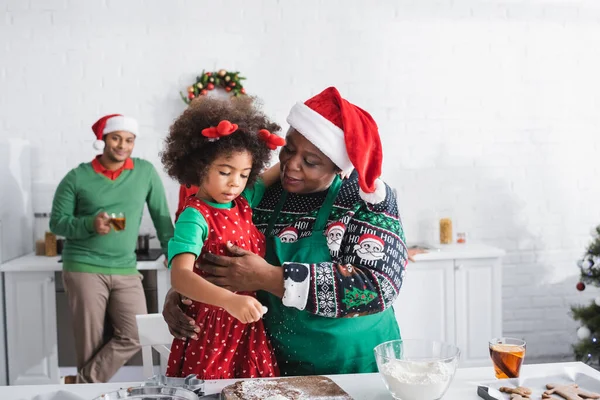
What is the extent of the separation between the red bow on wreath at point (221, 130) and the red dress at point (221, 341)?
0.18 m

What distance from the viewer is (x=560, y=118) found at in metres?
4.55

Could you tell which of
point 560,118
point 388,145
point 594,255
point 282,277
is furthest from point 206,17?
point 282,277

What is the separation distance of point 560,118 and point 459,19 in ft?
3.24

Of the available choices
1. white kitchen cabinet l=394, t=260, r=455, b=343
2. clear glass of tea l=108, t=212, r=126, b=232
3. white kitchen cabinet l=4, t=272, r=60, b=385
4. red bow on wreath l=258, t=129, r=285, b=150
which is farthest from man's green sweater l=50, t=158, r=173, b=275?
red bow on wreath l=258, t=129, r=285, b=150

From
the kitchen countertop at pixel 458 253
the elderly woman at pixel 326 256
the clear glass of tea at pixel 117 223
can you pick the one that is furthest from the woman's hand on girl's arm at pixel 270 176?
the kitchen countertop at pixel 458 253

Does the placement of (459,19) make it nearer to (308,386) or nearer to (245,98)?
(245,98)

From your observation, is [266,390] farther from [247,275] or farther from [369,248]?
[369,248]

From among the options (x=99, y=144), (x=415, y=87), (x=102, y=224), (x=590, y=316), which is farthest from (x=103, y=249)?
(x=590, y=316)

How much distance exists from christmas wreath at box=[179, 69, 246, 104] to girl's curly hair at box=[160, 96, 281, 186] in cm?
256

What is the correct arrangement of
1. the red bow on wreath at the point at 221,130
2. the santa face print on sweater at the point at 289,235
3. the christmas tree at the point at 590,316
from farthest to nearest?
the christmas tree at the point at 590,316 → the santa face print on sweater at the point at 289,235 → the red bow on wreath at the point at 221,130

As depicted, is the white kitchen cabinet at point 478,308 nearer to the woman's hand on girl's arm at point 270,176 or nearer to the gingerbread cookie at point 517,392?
the woman's hand on girl's arm at point 270,176

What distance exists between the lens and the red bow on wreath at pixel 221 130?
64.0 inches

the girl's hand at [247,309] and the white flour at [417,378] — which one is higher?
the girl's hand at [247,309]

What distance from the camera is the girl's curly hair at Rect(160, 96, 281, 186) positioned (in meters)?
1.69
